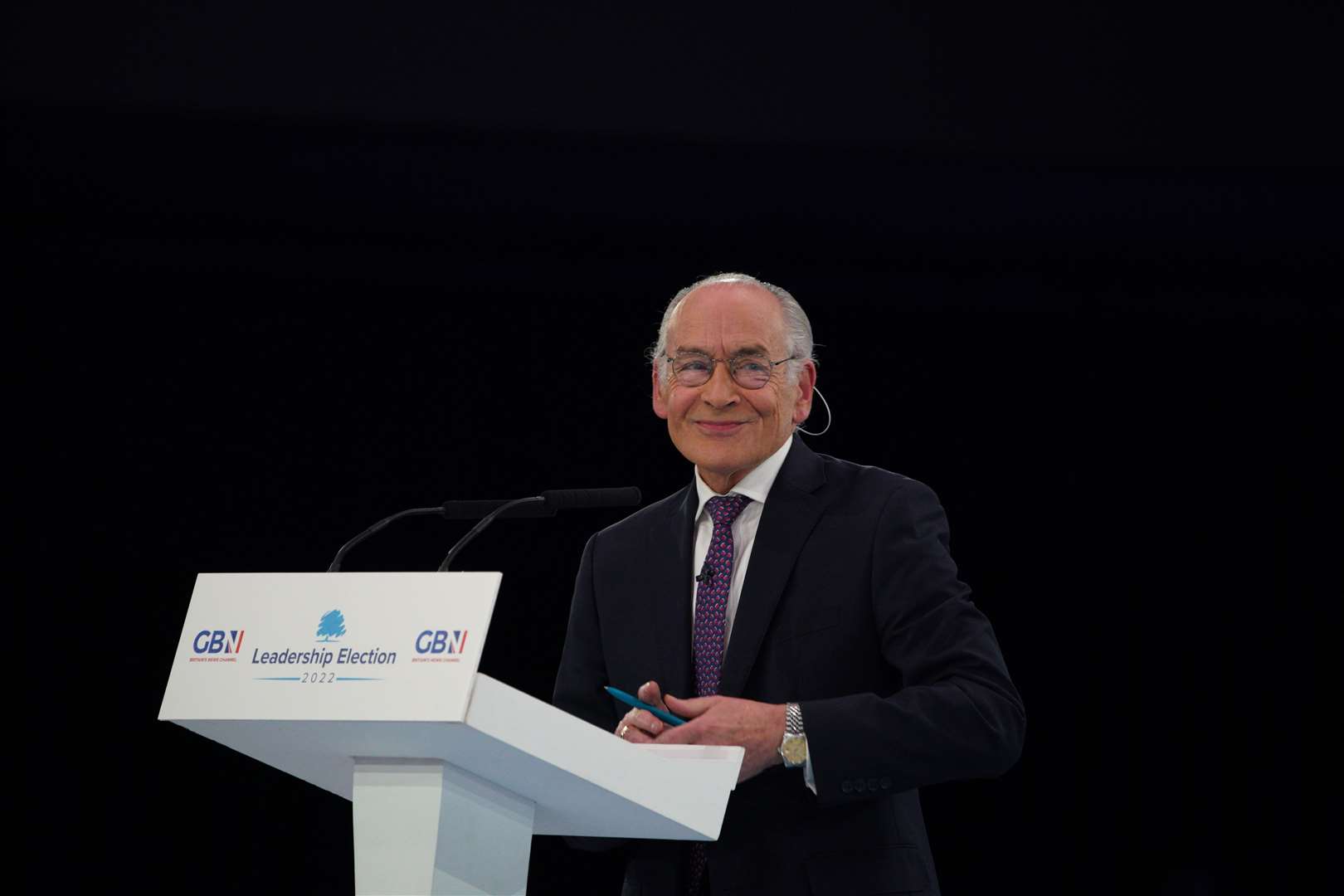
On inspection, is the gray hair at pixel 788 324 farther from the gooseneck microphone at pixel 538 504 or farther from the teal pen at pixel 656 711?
the teal pen at pixel 656 711

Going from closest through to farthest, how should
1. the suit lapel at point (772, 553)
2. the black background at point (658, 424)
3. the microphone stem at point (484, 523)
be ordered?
the microphone stem at point (484, 523), the suit lapel at point (772, 553), the black background at point (658, 424)

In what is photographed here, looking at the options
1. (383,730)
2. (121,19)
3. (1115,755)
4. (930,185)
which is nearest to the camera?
(383,730)

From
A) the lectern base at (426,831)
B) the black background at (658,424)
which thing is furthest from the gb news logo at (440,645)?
the black background at (658,424)

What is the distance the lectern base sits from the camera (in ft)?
5.01

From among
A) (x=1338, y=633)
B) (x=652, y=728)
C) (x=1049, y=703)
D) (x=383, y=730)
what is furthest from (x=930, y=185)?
(x=383, y=730)

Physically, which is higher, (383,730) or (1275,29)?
(1275,29)

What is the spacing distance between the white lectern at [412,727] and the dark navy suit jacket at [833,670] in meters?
0.39

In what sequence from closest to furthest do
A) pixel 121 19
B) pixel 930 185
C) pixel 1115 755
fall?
pixel 121 19 → pixel 930 185 → pixel 1115 755

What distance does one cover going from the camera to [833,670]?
212 centimetres

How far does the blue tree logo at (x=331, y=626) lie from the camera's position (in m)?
1.47

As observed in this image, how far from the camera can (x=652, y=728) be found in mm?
1904

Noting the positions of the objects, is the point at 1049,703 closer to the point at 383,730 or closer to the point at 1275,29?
the point at 1275,29

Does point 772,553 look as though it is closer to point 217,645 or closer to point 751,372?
point 751,372

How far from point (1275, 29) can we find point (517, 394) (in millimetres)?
2494
